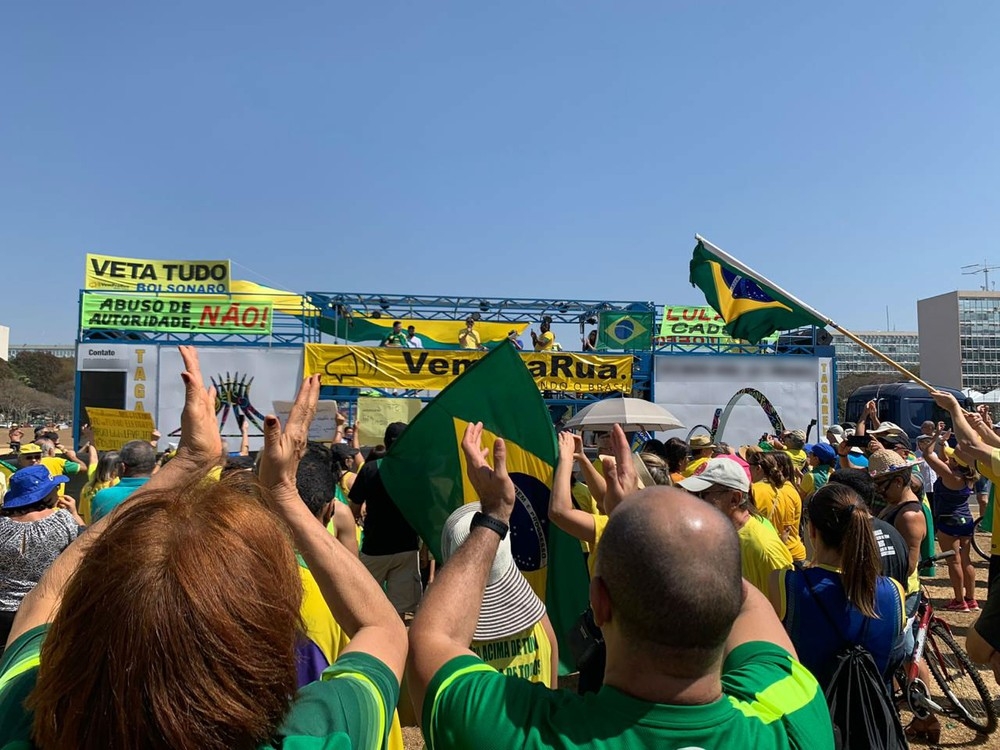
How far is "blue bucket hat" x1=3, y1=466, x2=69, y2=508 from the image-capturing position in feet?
13.4

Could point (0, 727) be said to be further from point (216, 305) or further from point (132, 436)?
point (216, 305)

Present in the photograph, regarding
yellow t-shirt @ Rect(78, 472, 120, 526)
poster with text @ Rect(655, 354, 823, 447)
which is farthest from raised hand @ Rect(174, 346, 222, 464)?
poster with text @ Rect(655, 354, 823, 447)

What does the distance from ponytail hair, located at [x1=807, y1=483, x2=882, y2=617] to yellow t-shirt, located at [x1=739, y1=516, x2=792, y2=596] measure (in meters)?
0.43

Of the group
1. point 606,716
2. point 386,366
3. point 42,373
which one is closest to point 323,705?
point 606,716

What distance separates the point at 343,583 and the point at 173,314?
52.9 feet

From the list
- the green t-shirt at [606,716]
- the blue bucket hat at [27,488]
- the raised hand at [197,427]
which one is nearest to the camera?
the green t-shirt at [606,716]

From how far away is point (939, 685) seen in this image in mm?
4543

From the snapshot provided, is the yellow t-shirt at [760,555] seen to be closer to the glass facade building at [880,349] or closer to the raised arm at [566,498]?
the raised arm at [566,498]

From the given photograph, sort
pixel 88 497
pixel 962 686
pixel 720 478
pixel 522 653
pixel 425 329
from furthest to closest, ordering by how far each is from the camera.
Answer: pixel 425 329, pixel 88 497, pixel 962 686, pixel 720 478, pixel 522 653

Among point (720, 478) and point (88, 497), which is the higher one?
point (720, 478)

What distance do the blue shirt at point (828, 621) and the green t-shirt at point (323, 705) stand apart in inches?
70.4

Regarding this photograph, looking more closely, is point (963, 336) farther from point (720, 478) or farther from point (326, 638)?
point (326, 638)

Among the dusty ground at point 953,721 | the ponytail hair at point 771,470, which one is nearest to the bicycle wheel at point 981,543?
the dusty ground at point 953,721

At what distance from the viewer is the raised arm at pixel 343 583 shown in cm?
151
